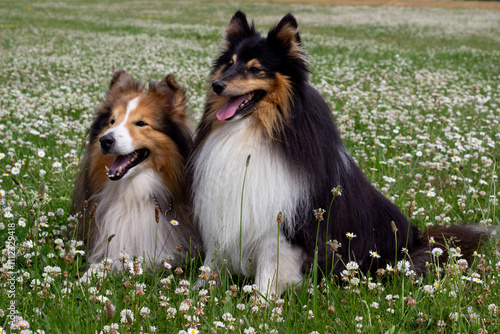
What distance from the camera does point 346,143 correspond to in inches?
292

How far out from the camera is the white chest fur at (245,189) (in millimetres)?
3754

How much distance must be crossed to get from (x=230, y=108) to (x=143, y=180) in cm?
110

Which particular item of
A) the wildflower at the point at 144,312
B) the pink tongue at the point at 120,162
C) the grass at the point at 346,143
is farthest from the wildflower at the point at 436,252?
the pink tongue at the point at 120,162

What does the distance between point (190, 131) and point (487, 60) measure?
15396 mm

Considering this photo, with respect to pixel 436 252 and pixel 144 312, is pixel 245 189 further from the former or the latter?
pixel 436 252

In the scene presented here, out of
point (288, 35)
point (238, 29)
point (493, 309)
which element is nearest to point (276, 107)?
point (288, 35)

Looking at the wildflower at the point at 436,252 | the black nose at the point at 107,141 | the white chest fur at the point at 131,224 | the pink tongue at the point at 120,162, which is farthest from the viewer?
the white chest fur at the point at 131,224

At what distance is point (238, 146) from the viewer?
12.5 ft

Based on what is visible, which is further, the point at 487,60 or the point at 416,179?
the point at 487,60

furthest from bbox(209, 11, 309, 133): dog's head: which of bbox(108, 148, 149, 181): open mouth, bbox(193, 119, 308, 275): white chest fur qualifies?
bbox(108, 148, 149, 181): open mouth

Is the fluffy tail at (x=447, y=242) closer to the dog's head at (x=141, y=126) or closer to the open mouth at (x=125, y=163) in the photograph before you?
the dog's head at (x=141, y=126)

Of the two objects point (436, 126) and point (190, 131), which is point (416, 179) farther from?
point (190, 131)

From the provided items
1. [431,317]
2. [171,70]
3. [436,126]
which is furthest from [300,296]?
[171,70]

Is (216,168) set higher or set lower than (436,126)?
higher
